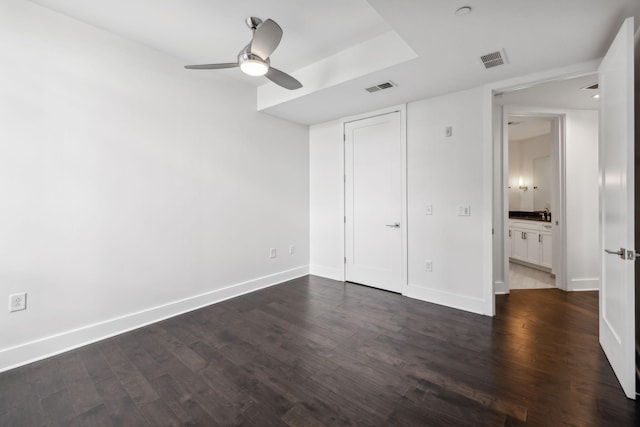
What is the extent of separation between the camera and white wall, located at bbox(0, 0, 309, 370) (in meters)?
2.06

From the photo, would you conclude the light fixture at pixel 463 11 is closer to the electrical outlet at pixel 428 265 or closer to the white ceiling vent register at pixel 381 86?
the white ceiling vent register at pixel 381 86

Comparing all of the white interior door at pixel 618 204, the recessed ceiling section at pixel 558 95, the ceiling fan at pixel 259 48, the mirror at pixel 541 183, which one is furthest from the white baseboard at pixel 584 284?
Answer: the ceiling fan at pixel 259 48

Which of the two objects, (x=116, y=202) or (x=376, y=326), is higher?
(x=116, y=202)

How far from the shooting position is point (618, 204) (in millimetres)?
1739

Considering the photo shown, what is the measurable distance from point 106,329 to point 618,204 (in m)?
4.06

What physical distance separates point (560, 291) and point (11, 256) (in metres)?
5.79

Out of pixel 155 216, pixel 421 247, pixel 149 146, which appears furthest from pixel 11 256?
pixel 421 247

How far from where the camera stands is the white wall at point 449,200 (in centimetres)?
292

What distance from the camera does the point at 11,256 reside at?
2.03 metres

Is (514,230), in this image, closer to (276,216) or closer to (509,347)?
(509,347)

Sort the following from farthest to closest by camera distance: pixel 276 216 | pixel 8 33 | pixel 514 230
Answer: pixel 514 230 < pixel 276 216 < pixel 8 33

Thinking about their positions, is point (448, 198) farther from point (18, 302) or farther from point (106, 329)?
point (18, 302)

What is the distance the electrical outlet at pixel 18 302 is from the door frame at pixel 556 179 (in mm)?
4948

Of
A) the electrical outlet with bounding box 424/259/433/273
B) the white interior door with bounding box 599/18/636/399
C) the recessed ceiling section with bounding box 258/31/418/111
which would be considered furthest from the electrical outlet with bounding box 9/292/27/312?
the white interior door with bounding box 599/18/636/399
